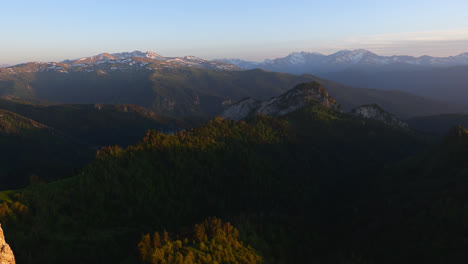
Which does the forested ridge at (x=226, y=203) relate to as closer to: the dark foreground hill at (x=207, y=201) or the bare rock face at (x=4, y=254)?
the dark foreground hill at (x=207, y=201)

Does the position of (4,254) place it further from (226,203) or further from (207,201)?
(226,203)

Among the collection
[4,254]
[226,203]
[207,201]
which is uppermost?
[4,254]

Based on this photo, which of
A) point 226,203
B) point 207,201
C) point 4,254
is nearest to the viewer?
point 4,254

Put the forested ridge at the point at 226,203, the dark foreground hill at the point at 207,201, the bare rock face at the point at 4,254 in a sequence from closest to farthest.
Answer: the bare rock face at the point at 4,254, the forested ridge at the point at 226,203, the dark foreground hill at the point at 207,201

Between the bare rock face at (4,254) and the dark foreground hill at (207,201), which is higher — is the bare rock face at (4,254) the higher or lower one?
the higher one

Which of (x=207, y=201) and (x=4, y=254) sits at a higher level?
(x=4, y=254)

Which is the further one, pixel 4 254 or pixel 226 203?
pixel 226 203

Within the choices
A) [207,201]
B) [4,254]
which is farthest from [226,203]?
[4,254]

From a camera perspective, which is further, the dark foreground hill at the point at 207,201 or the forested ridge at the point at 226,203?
the dark foreground hill at the point at 207,201

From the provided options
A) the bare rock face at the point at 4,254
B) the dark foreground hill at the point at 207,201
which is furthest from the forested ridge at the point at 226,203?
the bare rock face at the point at 4,254

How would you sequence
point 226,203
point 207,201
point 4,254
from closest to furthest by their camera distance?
1. point 4,254
2. point 207,201
3. point 226,203
